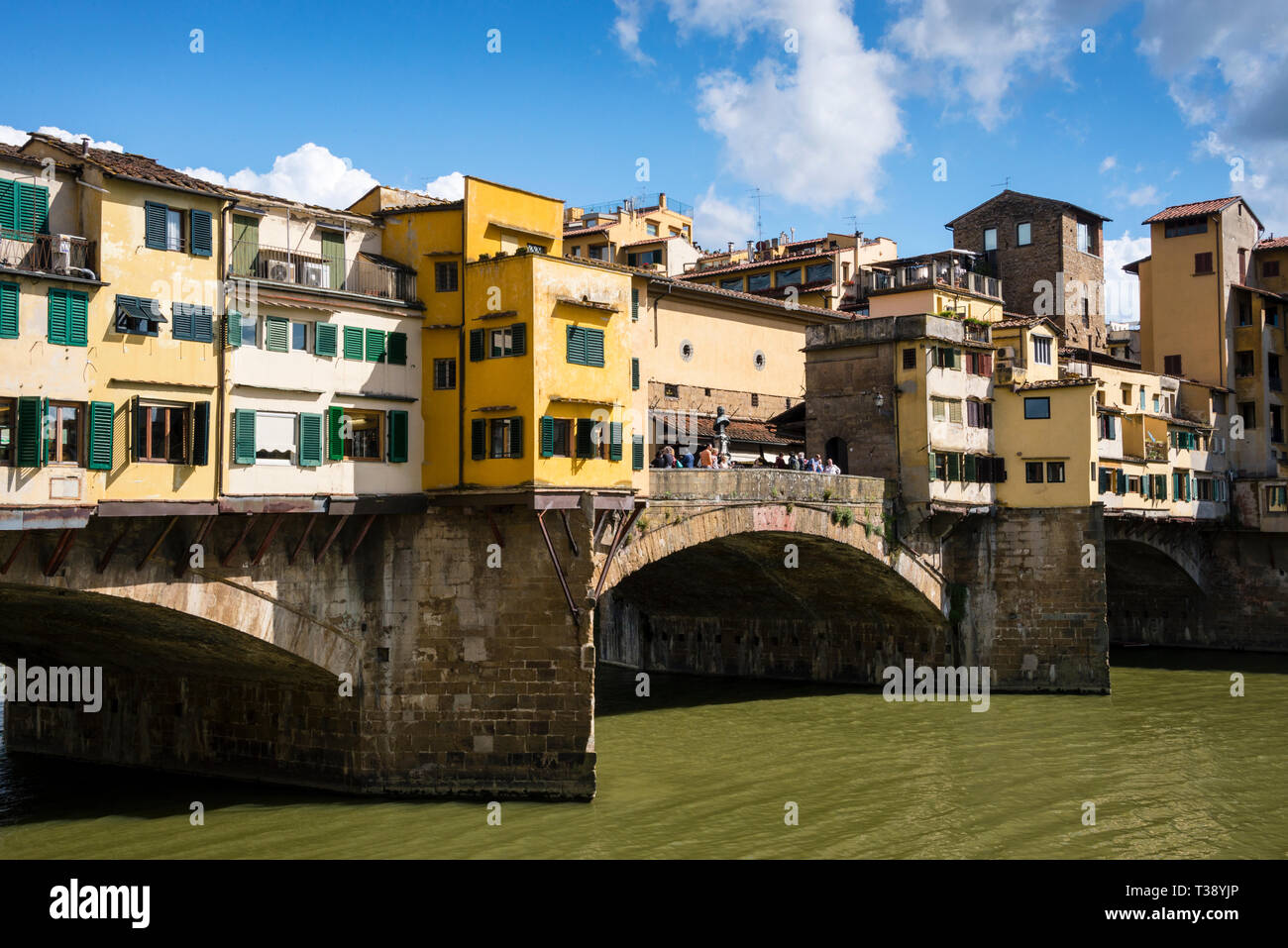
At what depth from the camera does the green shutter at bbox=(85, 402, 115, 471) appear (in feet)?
78.8

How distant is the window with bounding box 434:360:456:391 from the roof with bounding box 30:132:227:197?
20.8ft

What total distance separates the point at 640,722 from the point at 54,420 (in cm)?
2340

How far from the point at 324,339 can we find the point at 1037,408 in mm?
31114

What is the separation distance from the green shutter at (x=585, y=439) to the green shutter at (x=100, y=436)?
10361mm

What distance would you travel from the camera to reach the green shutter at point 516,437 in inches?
1151

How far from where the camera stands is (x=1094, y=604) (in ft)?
154

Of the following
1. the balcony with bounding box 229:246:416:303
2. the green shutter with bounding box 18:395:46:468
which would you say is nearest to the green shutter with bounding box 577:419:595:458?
the balcony with bounding box 229:246:416:303

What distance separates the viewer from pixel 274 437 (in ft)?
89.4

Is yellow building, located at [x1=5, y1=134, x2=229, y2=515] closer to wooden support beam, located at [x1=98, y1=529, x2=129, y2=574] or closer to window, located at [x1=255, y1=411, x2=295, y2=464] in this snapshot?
wooden support beam, located at [x1=98, y1=529, x2=129, y2=574]

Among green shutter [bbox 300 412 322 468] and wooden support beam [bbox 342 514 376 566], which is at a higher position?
green shutter [bbox 300 412 322 468]

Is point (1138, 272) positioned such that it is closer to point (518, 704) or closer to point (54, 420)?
point (518, 704)

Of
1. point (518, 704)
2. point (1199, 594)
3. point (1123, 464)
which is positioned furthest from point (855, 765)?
point (1199, 594)

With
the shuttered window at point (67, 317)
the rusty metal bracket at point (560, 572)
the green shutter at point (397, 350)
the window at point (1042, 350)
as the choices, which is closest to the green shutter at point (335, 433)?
the green shutter at point (397, 350)

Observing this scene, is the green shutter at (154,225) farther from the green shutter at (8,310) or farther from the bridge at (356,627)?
the bridge at (356,627)
